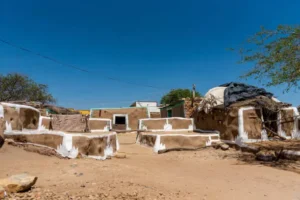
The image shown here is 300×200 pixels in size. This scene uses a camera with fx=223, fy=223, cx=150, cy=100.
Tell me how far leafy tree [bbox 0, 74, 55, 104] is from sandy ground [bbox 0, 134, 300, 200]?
2060 centimetres

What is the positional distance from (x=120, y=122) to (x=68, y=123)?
11921 millimetres

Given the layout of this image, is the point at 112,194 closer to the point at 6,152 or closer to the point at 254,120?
the point at 6,152

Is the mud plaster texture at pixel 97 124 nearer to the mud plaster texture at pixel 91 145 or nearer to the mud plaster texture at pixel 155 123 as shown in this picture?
the mud plaster texture at pixel 155 123

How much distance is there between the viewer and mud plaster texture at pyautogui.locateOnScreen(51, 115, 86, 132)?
1087 cm

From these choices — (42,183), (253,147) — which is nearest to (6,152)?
(42,183)

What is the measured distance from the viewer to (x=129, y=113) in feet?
74.5

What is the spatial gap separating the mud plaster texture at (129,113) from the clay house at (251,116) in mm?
11417

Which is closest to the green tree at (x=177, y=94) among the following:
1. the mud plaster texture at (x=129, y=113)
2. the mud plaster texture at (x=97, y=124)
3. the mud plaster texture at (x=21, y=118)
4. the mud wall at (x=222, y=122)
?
the mud plaster texture at (x=129, y=113)

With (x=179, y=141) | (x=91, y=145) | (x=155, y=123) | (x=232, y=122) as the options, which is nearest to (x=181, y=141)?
(x=179, y=141)

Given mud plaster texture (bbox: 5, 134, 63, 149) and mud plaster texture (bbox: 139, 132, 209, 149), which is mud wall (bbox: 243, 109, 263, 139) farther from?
mud plaster texture (bbox: 5, 134, 63, 149)

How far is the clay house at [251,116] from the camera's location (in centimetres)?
1027

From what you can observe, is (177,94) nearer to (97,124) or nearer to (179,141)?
(97,124)

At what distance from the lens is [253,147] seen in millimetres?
9484

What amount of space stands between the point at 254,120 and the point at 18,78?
25.8 meters
